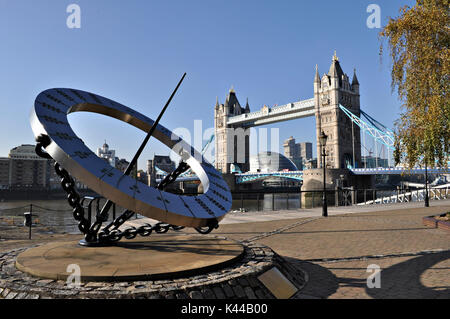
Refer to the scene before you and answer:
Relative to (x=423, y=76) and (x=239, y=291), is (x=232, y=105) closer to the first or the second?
(x=423, y=76)

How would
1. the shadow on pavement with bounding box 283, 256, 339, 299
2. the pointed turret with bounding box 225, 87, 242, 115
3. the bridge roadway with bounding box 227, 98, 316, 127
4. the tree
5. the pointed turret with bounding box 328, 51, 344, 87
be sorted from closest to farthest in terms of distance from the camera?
1. the shadow on pavement with bounding box 283, 256, 339, 299
2. the tree
3. the pointed turret with bounding box 328, 51, 344, 87
4. the bridge roadway with bounding box 227, 98, 316, 127
5. the pointed turret with bounding box 225, 87, 242, 115

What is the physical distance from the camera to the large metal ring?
4.18 meters

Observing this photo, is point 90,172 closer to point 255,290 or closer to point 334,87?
point 255,290

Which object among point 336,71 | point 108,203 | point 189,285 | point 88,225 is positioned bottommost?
point 189,285

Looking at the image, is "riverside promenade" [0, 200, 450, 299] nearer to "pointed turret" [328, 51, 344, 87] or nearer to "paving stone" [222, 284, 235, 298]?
"paving stone" [222, 284, 235, 298]

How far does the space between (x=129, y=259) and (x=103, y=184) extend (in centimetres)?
112

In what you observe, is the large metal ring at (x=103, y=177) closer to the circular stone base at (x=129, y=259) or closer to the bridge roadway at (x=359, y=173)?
the circular stone base at (x=129, y=259)

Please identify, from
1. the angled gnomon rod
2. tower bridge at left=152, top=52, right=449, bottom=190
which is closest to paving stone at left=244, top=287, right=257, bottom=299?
the angled gnomon rod

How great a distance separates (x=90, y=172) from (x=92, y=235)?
164 centimetres

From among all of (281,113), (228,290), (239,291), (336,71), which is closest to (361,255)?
(239,291)

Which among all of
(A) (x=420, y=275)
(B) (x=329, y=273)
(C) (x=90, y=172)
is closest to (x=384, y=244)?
(A) (x=420, y=275)

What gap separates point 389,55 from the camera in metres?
11.3

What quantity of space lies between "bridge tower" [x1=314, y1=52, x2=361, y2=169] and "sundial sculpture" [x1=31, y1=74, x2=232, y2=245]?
189 feet

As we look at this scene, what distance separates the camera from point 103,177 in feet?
13.8
